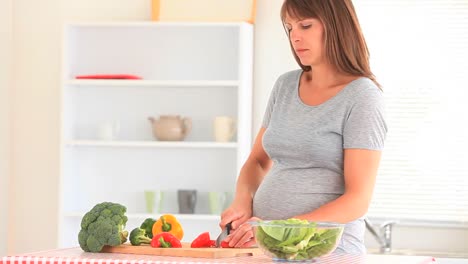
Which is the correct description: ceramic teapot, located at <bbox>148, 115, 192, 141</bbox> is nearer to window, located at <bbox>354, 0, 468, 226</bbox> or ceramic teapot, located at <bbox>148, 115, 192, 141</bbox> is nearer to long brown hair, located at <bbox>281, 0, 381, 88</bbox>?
window, located at <bbox>354, 0, 468, 226</bbox>

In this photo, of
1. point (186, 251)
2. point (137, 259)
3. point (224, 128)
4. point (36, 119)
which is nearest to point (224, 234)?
point (186, 251)

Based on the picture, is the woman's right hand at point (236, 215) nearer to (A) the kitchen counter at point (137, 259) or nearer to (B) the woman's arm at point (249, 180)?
(B) the woman's arm at point (249, 180)

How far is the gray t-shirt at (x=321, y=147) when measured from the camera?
2451mm

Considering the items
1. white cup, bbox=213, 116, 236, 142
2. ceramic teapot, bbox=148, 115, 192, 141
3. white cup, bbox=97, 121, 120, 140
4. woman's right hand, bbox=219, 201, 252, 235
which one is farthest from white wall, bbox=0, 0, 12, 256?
woman's right hand, bbox=219, 201, 252, 235

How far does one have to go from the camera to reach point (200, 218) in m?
4.73

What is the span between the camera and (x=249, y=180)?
278 cm

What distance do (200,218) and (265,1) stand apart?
48.3 inches

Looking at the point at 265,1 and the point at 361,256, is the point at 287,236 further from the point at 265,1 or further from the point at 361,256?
the point at 265,1

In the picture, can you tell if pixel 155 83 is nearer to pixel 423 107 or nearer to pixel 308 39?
pixel 423 107

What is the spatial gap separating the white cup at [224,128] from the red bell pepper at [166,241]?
260 cm

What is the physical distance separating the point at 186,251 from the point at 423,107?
2.98 meters

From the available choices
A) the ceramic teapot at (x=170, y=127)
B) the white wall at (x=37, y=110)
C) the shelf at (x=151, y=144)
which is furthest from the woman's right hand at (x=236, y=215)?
the white wall at (x=37, y=110)

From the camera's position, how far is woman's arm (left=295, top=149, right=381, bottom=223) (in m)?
2.39

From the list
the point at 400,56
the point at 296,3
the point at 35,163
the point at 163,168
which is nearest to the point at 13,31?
the point at 35,163
